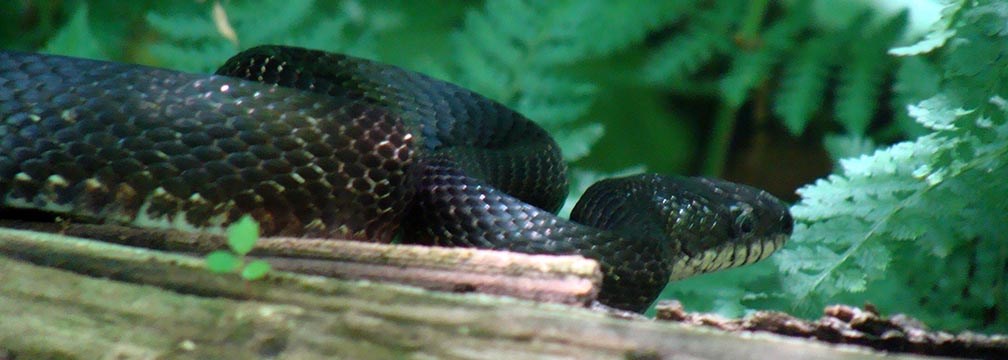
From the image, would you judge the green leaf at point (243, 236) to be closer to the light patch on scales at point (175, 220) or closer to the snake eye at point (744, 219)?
the light patch on scales at point (175, 220)

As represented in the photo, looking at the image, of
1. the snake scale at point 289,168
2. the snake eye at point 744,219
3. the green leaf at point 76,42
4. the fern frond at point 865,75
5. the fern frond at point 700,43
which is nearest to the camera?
the snake scale at point 289,168

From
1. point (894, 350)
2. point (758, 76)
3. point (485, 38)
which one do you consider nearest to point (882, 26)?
point (758, 76)

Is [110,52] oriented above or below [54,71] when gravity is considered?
above

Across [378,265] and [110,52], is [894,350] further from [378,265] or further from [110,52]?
[110,52]

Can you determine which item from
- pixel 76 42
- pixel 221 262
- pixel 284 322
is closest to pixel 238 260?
pixel 221 262

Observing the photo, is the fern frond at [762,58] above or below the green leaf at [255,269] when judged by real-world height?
above

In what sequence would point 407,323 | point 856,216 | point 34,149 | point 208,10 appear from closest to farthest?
point 407,323 < point 34,149 < point 856,216 < point 208,10

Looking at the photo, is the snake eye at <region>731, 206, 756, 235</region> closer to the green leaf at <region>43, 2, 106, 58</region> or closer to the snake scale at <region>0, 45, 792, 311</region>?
the snake scale at <region>0, 45, 792, 311</region>

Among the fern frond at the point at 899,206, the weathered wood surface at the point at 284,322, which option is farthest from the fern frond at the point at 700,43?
the weathered wood surface at the point at 284,322

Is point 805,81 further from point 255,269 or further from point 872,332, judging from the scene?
point 255,269
